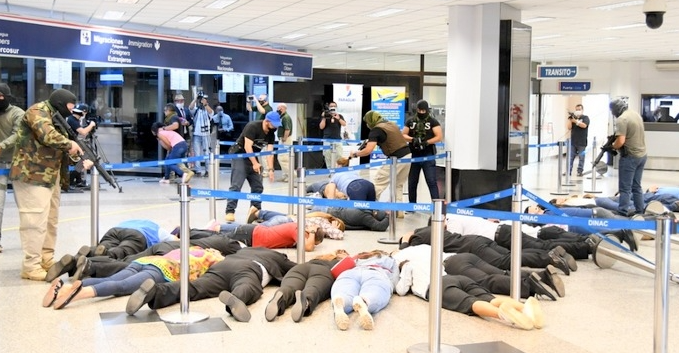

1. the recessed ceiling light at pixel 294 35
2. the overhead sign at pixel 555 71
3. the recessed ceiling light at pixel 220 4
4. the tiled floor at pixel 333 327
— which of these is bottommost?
the tiled floor at pixel 333 327

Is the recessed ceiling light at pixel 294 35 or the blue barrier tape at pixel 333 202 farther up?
the recessed ceiling light at pixel 294 35

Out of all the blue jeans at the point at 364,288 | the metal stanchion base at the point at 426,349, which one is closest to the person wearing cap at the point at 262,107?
the blue jeans at the point at 364,288

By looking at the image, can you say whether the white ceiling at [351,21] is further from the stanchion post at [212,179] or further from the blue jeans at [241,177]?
the stanchion post at [212,179]

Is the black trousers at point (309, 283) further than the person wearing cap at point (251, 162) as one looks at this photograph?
No

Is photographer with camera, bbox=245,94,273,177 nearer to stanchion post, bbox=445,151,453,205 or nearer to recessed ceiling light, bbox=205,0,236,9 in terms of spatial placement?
recessed ceiling light, bbox=205,0,236,9

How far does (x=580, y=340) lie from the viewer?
18.4 feet

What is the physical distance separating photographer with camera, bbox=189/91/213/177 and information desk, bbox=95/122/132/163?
1.49 meters

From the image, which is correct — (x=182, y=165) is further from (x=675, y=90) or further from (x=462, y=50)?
(x=675, y=90)

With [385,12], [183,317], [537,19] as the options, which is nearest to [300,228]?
[183,317]

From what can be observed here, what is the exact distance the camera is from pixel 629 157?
11.9m

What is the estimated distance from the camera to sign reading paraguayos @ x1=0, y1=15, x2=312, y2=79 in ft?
38.5

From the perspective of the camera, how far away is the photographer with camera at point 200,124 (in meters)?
18.9

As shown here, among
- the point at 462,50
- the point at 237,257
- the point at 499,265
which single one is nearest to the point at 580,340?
the point at 499,265

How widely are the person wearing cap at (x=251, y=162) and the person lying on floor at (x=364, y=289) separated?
4.62m
